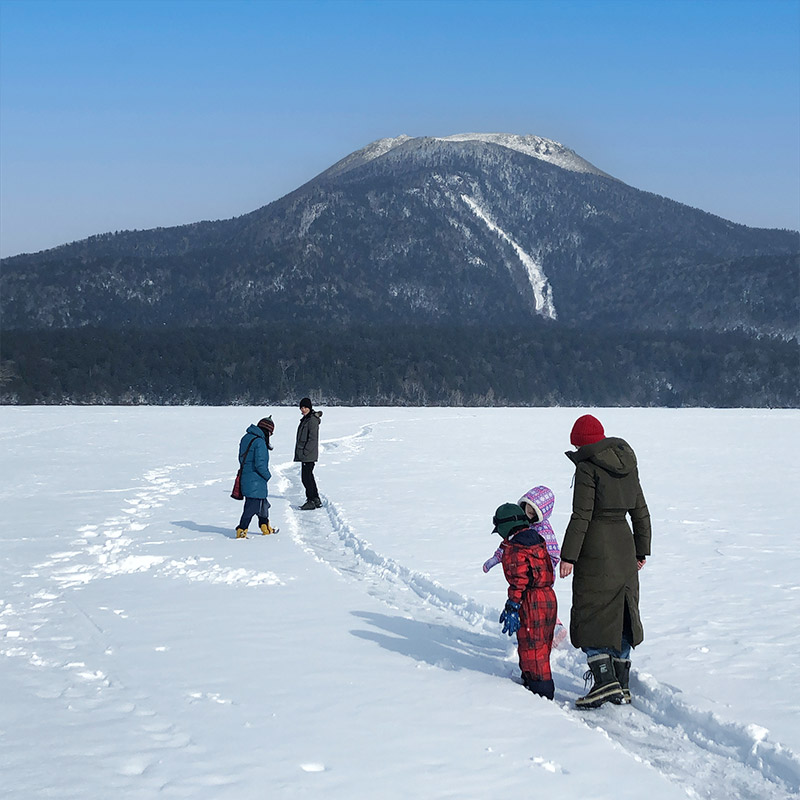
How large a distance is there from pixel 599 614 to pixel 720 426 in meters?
36.2

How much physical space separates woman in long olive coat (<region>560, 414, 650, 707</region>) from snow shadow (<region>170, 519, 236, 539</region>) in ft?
21.2

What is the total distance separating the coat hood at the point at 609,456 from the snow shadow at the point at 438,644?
1608 mm

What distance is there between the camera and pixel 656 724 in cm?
496

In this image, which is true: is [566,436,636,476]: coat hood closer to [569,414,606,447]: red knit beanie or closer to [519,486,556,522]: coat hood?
[569,414,606,447]: red knit beanie

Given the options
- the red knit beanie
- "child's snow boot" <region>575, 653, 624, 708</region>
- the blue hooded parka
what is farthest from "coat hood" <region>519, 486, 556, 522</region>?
the blue hooded parka

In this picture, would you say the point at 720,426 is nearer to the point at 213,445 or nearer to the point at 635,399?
the point at 213,445

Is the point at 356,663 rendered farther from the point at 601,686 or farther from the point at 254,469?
the point at 254,469

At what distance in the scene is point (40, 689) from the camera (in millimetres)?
5168

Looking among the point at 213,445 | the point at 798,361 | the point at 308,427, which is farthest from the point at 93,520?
the point at 798,361

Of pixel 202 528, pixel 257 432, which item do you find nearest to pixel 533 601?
pixel 257 432

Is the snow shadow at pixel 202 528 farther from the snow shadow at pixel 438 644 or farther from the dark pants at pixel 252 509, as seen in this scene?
the snow shadow at pixel 438 644

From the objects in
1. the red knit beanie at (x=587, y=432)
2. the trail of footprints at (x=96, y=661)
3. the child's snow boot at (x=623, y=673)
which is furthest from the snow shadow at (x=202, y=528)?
the red knit beanie at (x=587, y=432)

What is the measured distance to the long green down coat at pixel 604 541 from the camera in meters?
5.05

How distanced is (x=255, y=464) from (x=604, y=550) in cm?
584
